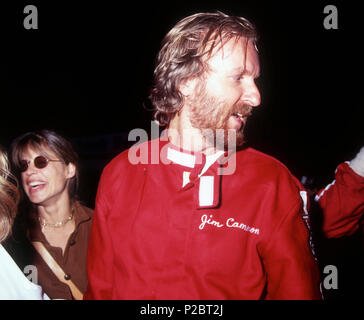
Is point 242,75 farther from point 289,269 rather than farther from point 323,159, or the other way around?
point 323,159

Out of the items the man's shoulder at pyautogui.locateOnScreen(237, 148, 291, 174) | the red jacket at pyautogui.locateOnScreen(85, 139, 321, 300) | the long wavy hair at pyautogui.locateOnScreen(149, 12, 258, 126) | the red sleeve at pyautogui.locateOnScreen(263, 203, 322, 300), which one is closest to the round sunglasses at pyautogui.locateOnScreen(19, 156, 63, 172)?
the red jacket at pyautogui.locateOnScreen(85, 139, 321, 300)

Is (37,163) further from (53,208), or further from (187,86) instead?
(187,86)

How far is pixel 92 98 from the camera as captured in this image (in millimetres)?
3926

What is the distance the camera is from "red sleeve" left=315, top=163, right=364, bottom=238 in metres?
1.70

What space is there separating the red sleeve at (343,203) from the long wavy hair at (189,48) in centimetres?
102

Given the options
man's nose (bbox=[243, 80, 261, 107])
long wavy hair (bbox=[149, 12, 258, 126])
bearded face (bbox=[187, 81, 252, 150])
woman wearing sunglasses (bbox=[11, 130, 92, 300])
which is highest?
long wavy hair (bbox=[149, 12, 258, 126])

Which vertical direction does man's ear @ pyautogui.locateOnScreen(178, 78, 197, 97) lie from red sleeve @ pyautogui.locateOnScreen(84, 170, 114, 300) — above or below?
above

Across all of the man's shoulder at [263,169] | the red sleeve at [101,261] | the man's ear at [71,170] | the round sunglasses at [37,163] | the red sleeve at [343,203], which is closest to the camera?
the man's shoulder at [263,169]

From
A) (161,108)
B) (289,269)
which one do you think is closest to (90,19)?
(161,108)

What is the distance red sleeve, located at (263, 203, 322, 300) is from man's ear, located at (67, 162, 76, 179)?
193 cm

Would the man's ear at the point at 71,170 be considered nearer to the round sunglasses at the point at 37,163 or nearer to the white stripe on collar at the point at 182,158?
the round sunglasses at the point at 37,163

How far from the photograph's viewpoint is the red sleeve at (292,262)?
48.2 inches

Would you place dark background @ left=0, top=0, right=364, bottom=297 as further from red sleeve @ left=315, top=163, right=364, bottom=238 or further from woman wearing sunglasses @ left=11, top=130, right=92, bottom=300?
woman wearing sunglasses @ left=11, top=130, right=92, bottom=300

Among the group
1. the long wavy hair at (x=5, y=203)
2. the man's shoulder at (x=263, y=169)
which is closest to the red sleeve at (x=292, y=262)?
the man's shoulder at (x=263, y=169)
